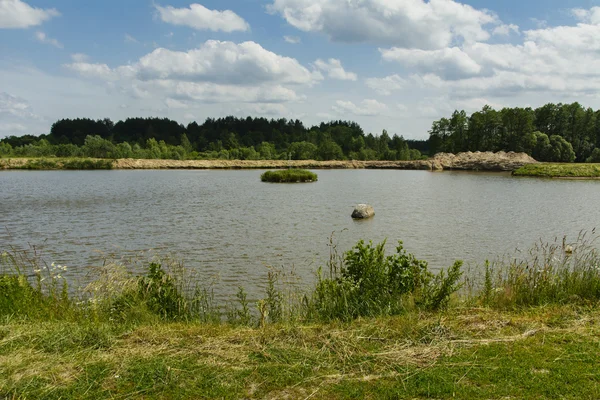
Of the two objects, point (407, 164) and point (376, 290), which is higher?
point (407, 164)

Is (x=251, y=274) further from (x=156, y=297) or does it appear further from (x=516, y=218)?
(x=516, y=218)

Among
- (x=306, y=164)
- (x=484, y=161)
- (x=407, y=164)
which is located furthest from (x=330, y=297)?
(x=407, y=164)

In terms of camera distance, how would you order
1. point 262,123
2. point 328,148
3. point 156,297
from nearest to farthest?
point 156,297, point 328,148, point 262,123

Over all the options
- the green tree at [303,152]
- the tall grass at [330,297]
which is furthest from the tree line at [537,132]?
the tall grass at [330,297]

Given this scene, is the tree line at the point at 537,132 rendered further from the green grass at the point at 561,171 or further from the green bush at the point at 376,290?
→ the green bush at the point at 376,290

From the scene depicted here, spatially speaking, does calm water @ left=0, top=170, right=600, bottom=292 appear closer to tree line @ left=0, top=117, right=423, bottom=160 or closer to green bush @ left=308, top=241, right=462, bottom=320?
green bush @ left=308, top=241, right=462, bottom=320

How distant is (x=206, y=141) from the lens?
512ft

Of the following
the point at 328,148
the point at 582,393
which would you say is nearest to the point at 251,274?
the point at 582,393

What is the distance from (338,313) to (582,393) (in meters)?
3.67

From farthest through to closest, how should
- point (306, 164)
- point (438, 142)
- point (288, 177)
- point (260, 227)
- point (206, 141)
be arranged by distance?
point (206, 141), point (438, 142), point (306, 164), point (288, 177), point (260, 227)

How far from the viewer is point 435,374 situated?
473 cm

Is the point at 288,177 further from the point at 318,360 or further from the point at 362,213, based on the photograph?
the point at 318,360

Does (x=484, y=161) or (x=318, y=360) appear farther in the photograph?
(x=484, y=161)

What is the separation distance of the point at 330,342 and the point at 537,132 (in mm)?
103199
